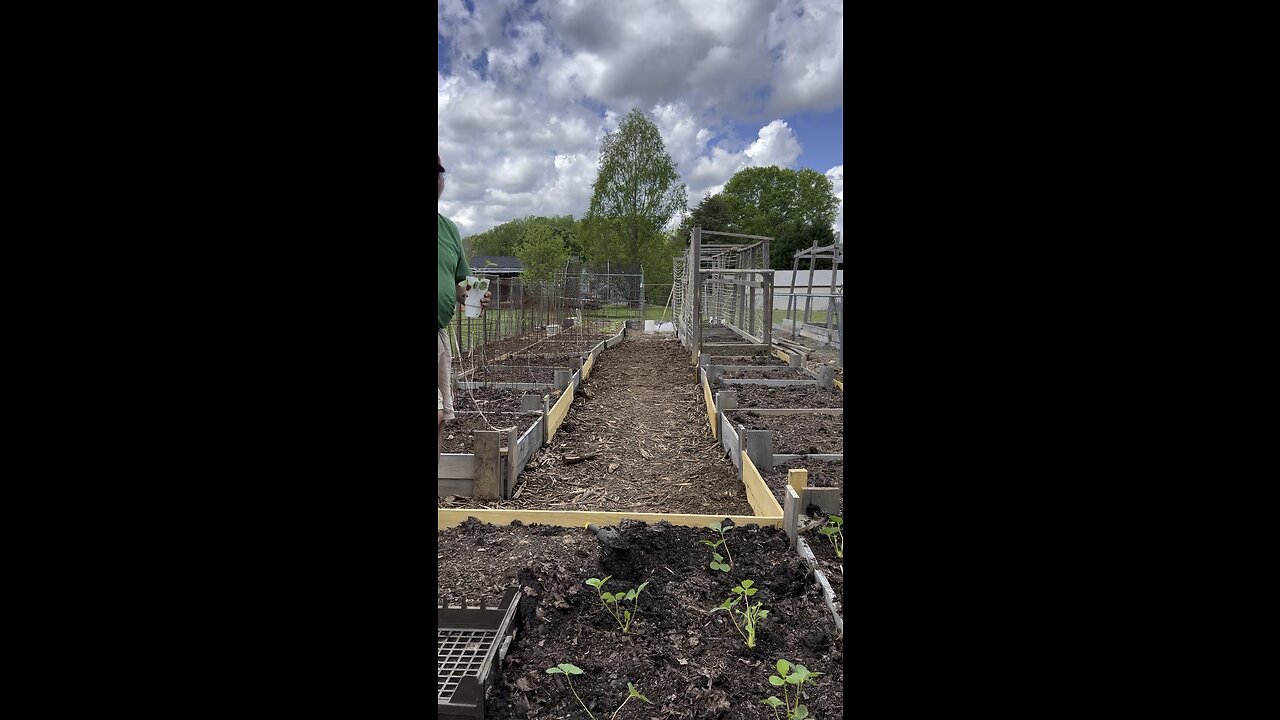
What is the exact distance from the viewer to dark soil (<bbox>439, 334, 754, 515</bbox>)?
4555mm

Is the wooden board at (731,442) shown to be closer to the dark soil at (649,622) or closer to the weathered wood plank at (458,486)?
the dark soil at (649,622)

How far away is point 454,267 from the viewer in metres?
3.22

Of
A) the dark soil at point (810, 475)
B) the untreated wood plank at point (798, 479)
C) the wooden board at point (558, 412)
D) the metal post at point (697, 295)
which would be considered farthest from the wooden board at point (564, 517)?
the metal post at point (697, 295)

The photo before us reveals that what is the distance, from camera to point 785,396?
7.34 meters

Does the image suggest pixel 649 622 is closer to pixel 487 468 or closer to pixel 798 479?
pixel 798 479

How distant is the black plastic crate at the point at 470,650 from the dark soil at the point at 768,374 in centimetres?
637

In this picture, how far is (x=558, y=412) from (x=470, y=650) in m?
4.18

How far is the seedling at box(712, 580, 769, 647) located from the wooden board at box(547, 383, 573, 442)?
346 centimetres
